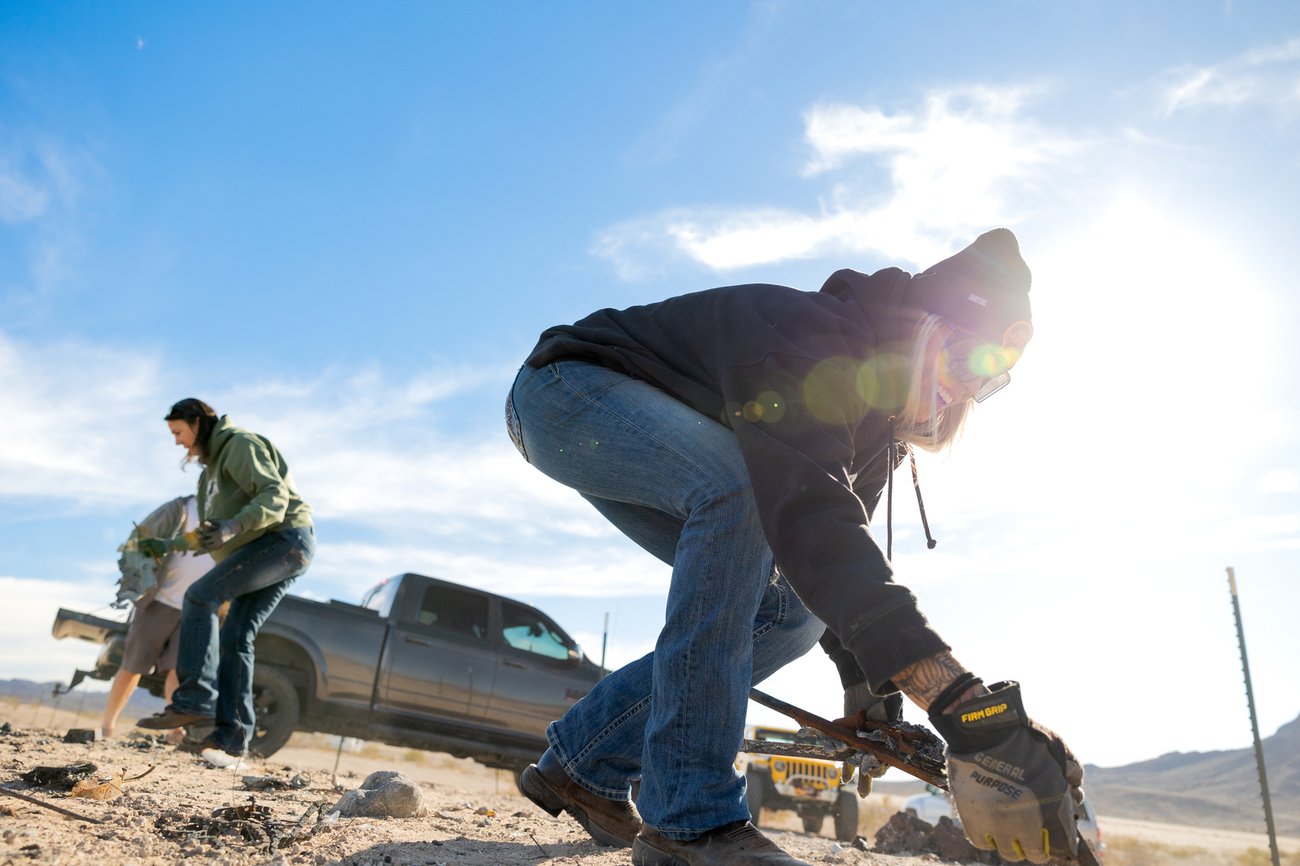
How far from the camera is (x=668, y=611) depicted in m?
1.78

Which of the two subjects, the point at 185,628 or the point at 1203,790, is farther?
the point at 1203,790

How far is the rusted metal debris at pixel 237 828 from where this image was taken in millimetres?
2057

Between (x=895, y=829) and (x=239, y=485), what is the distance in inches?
204

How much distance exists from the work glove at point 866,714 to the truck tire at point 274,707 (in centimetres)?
628

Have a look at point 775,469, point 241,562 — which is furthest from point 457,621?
point 775,469

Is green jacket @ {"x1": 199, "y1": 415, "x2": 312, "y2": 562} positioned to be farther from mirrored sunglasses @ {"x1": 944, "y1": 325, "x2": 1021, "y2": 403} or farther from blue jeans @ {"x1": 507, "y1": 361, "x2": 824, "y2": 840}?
mirrored sunglasses @ {"x1": 944, "y1": 325, "x2": 1021, "y2": 403}

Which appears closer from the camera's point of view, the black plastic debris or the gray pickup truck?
the black plastic debris

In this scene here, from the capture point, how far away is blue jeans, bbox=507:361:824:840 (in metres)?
1.69

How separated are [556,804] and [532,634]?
270 inches

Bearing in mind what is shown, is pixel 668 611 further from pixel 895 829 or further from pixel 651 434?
pixel 895 829

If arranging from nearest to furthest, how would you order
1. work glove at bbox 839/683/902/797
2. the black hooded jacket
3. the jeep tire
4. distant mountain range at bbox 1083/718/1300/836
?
the black hooded jacket < work glove at bbox 839/683/902/797 < the jeep tire < distant mountain range at bbox 1083/718/1300/836

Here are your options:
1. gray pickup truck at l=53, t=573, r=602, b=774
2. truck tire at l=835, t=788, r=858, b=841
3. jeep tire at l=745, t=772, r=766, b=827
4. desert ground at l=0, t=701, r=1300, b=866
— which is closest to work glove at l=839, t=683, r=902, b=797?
desert ground at l=0, t=701, r=1300, b=866

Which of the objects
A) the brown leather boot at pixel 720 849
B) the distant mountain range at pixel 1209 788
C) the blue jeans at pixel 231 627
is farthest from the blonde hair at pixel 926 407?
Result: the distant mountain range at pixel 1209 788

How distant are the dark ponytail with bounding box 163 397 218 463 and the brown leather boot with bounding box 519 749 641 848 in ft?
12.1
